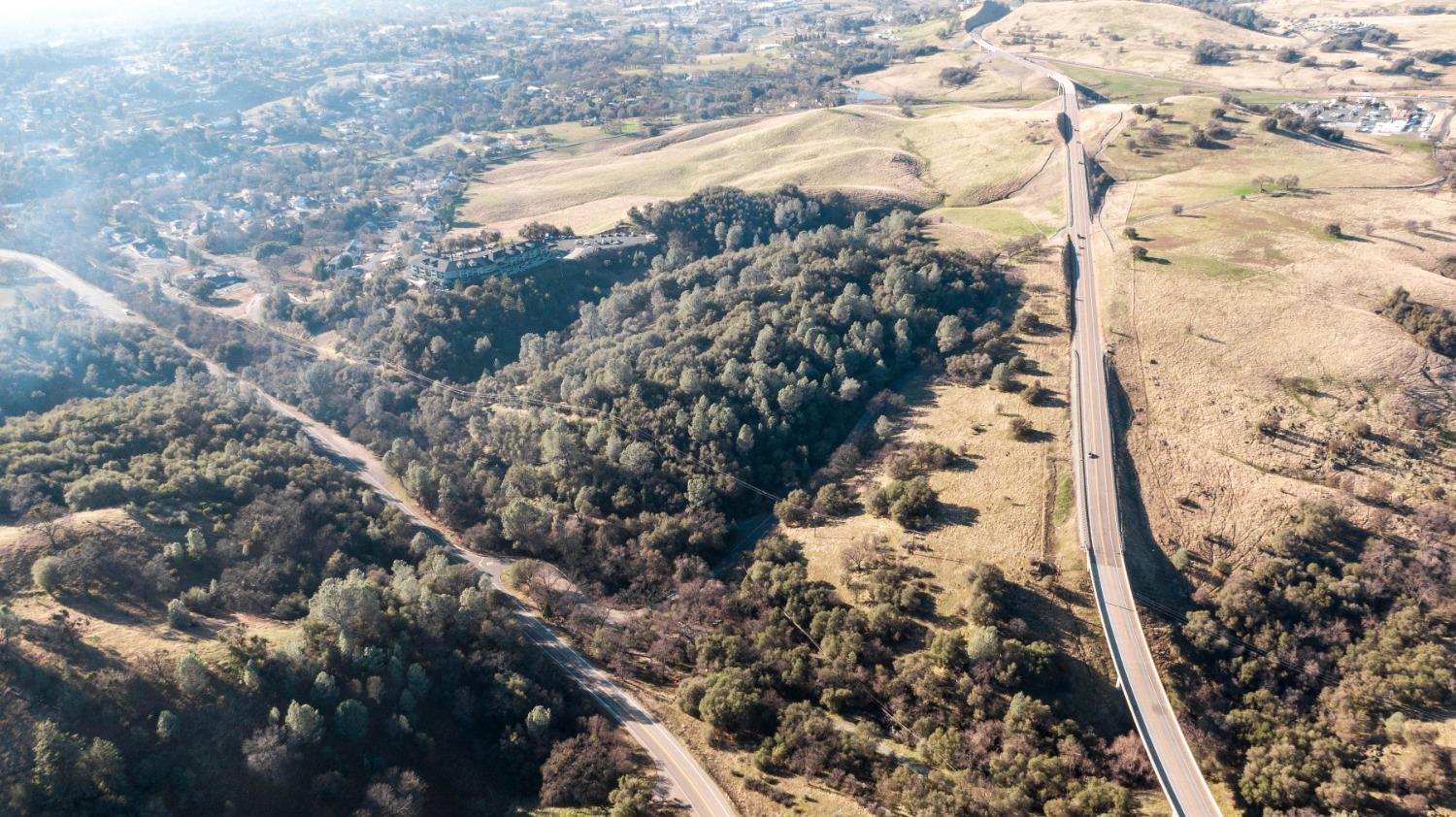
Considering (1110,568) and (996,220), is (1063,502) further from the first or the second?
(996,220)

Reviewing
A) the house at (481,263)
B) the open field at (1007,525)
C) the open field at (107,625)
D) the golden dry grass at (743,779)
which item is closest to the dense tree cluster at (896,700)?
the golden dry grass at (743,779)

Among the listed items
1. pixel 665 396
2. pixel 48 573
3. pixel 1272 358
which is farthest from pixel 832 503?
pixel 48 573

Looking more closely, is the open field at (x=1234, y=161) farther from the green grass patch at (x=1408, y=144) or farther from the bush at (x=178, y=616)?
the bush at (x=178, y=616)

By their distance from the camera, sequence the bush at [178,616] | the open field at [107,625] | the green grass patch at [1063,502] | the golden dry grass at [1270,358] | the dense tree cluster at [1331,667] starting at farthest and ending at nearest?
the green grass patch at [1063,502] < the golden dry grass at [1270,358] < the bush at [178,616] < the open field at [107,625] < the dense tree cluster at [1331,667]

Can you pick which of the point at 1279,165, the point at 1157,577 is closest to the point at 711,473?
the point at 1157,577

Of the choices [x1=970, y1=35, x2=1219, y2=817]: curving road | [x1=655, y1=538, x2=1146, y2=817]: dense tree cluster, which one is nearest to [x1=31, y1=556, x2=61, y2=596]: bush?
[x1=655, y1=538, x2=1146, y2=817]: dense tree cluster
